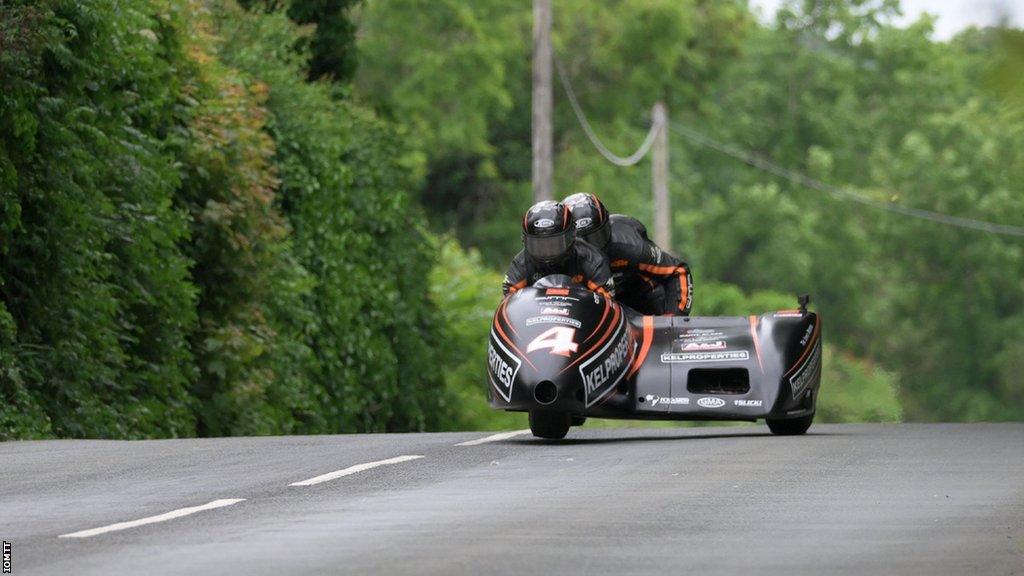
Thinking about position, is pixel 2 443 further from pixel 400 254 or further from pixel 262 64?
pixel 400 254

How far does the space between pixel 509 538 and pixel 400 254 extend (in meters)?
20.4

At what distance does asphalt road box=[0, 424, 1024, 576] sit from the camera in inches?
401

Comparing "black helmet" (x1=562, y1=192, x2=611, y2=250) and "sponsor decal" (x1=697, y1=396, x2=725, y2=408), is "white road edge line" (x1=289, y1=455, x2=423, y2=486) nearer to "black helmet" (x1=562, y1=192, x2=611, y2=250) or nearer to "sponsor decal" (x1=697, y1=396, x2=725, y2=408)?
"sponsor decal" (x1=697, y1=396, x2=725, y2=408)

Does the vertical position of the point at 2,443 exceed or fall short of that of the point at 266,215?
it falls short

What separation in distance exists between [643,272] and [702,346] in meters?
1.55

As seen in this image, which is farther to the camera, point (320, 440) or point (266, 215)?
point (266, 215)

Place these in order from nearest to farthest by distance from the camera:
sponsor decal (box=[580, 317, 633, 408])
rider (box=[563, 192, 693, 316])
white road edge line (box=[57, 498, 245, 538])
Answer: white road edge line (box=[57, 498, 245, 538]) < sponsor decal (box=[580, 317, 633, 408]) < rider (box=[563, 192, 693, 316])

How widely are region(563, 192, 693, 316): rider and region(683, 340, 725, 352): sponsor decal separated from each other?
4.38 ft

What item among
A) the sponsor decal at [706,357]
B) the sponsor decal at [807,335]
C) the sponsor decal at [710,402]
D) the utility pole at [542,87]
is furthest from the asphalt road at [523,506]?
the utility pole at [542,87]

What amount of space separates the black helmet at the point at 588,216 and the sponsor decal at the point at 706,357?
136cm

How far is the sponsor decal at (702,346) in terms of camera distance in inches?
725

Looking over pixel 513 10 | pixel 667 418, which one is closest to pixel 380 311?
pixel 667 418

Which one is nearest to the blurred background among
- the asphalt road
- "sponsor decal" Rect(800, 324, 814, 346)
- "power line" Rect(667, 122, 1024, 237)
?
the asphalt road

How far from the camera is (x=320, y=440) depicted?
1788 cm
